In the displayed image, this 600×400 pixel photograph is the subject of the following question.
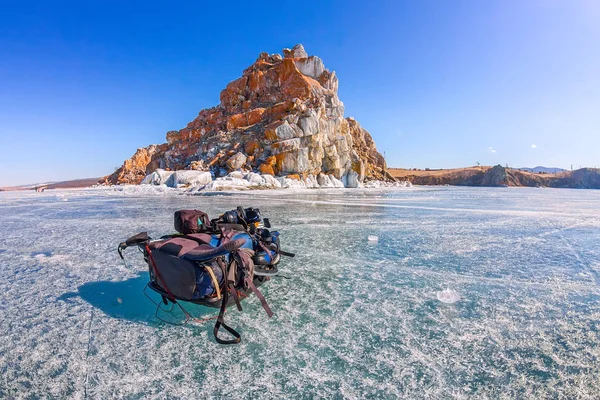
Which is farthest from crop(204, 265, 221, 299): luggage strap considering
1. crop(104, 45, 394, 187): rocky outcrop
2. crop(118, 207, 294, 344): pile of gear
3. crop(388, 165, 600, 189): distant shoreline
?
crop(388, 165, 600, 189): distant shoreline

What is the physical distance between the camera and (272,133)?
144ft

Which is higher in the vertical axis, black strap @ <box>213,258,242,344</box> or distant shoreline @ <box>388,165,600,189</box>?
distant shoreline @ <box>388,165,600,189</box>

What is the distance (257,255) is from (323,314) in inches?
34.9

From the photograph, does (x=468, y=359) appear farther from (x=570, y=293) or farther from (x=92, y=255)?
(x=92, y=255)

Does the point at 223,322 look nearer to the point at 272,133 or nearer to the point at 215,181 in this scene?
the point at 215,181

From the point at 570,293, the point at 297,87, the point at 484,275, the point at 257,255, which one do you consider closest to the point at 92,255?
the point at 257,255

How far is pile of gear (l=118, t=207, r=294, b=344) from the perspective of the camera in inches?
98.7

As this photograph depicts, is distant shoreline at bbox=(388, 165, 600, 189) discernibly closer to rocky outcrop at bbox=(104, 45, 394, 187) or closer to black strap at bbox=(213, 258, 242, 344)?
rocky outcrop at bbox=(104, 45, 394, 187)

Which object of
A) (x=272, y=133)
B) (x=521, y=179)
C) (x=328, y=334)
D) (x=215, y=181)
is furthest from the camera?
(x=521, y=179)

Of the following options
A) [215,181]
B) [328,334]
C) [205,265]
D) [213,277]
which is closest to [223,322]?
[213,277]

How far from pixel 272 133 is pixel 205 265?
42904 mm

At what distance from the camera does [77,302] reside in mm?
3305

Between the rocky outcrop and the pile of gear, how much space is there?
37.3 meters

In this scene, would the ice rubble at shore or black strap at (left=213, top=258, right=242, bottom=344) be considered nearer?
black strap at (left=213, top=258, right=242, bottom=344)
